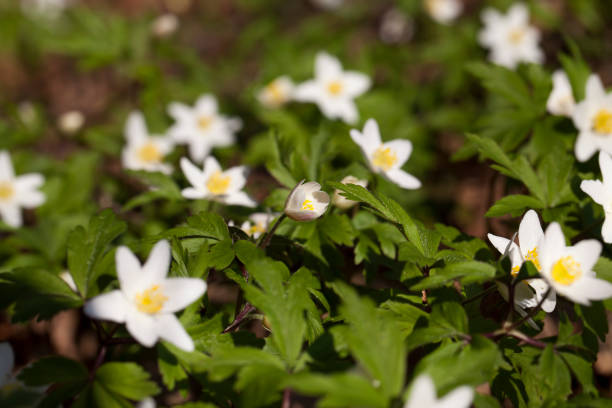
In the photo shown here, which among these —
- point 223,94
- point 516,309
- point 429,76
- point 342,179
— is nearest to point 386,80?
point 429,76

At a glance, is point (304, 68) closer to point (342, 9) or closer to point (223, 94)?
point (223, 94)

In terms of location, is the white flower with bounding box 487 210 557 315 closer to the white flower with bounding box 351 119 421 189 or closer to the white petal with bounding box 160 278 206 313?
the white flower with bounding box 351 119 421 189

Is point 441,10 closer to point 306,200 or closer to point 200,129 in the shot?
point 200,129

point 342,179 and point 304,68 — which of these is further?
point 304,68

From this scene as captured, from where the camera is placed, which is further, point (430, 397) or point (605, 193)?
point (605, 193)

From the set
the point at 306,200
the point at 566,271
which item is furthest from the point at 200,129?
the point at 566,271

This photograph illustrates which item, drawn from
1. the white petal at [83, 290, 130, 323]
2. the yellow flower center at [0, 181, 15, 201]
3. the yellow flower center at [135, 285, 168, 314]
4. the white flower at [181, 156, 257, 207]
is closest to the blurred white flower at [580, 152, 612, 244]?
the white flower at [181, 156, 257, 207]
